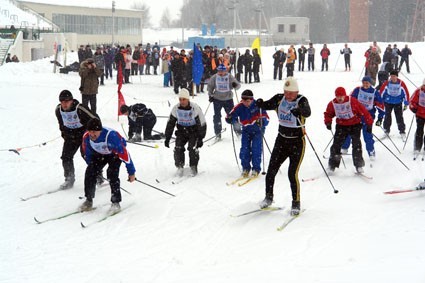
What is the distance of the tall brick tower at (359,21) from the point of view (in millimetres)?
65988

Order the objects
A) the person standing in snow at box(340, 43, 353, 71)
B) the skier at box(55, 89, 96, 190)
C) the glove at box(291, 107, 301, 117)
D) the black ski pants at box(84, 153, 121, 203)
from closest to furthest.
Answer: the glove at box(291, 107, 301, 117), the black ski pants at box(84, 153, 121, 203), the skier at box(55, 89, 96, 190), the person standing in snow at box(340, 43, 353, 71)

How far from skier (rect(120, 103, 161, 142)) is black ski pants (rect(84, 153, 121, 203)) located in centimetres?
466

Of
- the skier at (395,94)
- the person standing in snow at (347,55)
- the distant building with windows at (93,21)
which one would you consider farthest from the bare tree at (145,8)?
the skier at (395,94)

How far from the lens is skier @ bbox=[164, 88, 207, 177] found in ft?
29.3

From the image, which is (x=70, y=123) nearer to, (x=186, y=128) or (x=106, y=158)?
(x=106, y=158)

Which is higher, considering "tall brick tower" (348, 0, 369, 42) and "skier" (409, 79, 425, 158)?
"tall brick tower" (348, 0, 369, 42)

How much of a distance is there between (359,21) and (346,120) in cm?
6190

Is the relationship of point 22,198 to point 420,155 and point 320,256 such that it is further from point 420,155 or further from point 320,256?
point 420,155

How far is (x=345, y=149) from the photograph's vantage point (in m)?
10.5

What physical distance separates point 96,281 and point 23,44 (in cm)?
3618

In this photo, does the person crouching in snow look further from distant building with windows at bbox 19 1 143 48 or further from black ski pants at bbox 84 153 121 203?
distant building with windows at bbox 19 1 143 48

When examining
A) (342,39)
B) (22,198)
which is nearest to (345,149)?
(22,198)

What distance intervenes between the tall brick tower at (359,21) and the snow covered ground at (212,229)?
58.9m

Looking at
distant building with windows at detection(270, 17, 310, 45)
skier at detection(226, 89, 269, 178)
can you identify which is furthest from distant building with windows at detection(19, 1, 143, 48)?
skier at detection(226, 89, 269, 178)
